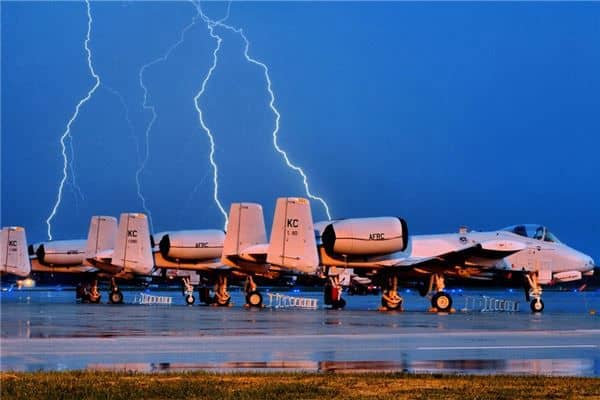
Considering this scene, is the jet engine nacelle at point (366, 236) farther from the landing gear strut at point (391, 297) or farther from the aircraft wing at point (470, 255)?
the landing gear strut at point (391, 297)

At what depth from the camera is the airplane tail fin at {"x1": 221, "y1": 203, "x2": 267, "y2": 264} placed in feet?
150

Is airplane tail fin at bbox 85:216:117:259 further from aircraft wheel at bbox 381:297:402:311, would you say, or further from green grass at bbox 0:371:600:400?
green grass at bbox 0:371:600:400

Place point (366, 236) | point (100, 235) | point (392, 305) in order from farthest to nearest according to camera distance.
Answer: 1. point (100, 235)
2. point (392, 305)
3. point (366, 236)

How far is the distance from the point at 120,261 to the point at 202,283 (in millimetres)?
5607

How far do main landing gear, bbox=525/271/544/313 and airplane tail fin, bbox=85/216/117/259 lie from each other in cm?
2226

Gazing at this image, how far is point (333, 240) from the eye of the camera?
4116 cm

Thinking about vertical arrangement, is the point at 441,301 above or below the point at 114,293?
below

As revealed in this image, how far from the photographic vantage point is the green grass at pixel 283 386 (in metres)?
12.8

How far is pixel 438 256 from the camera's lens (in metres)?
42.1

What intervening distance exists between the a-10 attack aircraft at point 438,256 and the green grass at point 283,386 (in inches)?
1030

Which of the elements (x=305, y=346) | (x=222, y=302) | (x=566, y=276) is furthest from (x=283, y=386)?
(x=222, y=302)

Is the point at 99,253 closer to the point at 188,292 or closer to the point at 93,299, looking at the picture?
the point at 93,299

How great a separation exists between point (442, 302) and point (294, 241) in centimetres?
596

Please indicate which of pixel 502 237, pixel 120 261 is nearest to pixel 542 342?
pixel 502 237
